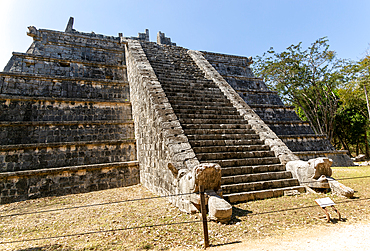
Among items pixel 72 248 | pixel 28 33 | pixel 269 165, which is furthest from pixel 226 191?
pixel 28 33

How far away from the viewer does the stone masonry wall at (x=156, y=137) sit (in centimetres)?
497

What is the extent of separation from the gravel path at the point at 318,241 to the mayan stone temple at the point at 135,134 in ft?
3.14

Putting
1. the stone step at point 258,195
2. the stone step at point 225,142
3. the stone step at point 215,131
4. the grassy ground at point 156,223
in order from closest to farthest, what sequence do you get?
the grassy ground at point 156,223 → the stone step at point 258,195 → the stone step at point 225,142 → the stone step at point 215,131

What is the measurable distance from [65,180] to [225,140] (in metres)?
5.77

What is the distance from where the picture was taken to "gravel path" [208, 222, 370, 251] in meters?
2.62

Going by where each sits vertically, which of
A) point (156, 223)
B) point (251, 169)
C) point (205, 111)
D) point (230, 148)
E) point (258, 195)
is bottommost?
point (156, 223)

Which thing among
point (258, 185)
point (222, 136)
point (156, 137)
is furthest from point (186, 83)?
point (258, 185)

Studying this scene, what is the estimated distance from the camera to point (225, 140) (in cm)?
623

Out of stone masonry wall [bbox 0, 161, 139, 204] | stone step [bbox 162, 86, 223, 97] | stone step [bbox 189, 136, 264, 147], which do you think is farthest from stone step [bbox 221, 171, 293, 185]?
stone step [bbox 162, 86, 223, 97]

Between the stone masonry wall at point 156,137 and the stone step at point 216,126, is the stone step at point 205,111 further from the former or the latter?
the stone step at point 216,126

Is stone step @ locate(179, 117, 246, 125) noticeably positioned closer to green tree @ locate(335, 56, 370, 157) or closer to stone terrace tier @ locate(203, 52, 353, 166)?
stone terrace tier @ locate(203, 52, 353, 166)

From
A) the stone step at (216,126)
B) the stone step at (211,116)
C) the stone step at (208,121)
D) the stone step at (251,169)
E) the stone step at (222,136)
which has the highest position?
the stone step at (211,116)

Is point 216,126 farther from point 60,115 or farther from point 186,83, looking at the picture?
point 60,115

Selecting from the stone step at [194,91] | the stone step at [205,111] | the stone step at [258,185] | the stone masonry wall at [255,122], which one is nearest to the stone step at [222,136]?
the stone masonry wall at [255,122]
